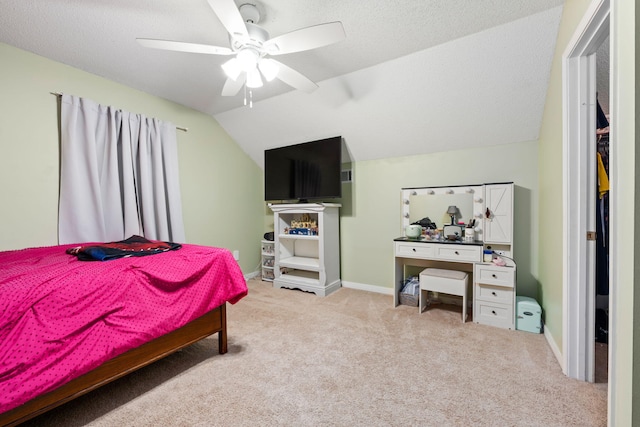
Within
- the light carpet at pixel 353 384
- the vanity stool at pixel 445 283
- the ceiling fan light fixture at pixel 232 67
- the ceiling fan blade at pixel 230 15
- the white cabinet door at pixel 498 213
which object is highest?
the ceiling fan blade at pixel 230 15

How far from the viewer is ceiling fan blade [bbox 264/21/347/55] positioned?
138cm

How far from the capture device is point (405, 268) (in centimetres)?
316

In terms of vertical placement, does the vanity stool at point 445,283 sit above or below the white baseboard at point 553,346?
above

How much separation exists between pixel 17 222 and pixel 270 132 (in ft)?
8.32

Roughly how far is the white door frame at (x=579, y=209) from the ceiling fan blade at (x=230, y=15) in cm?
192

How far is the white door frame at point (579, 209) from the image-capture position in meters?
1.55

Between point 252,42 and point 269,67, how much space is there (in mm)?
193

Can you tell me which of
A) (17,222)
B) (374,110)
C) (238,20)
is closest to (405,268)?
(374,110)

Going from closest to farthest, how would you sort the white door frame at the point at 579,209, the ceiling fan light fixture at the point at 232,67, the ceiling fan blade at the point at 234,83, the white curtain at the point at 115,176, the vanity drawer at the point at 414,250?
the white door frame at the point at 579,209
the ceiling fan light fixture at the point at 232,67
the ceiling fan blade at the point at 234,83
the white curtain at the point at 115,176
the vanity drawer at the point at 414,250

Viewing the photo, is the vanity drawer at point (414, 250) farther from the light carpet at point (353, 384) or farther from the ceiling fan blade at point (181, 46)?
the ceiling fan blade at point (181, 46)

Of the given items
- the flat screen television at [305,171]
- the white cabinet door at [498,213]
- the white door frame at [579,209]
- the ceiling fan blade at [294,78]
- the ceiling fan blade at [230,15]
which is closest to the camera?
the ceiling fan blade at [230,15]

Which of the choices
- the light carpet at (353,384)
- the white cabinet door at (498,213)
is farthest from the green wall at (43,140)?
the white cabinet door at (498,213)

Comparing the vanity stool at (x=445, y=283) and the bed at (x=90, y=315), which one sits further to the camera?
the vanity stool at (x=445, y=283)

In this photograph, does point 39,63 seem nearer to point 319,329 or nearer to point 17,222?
point 17,222
